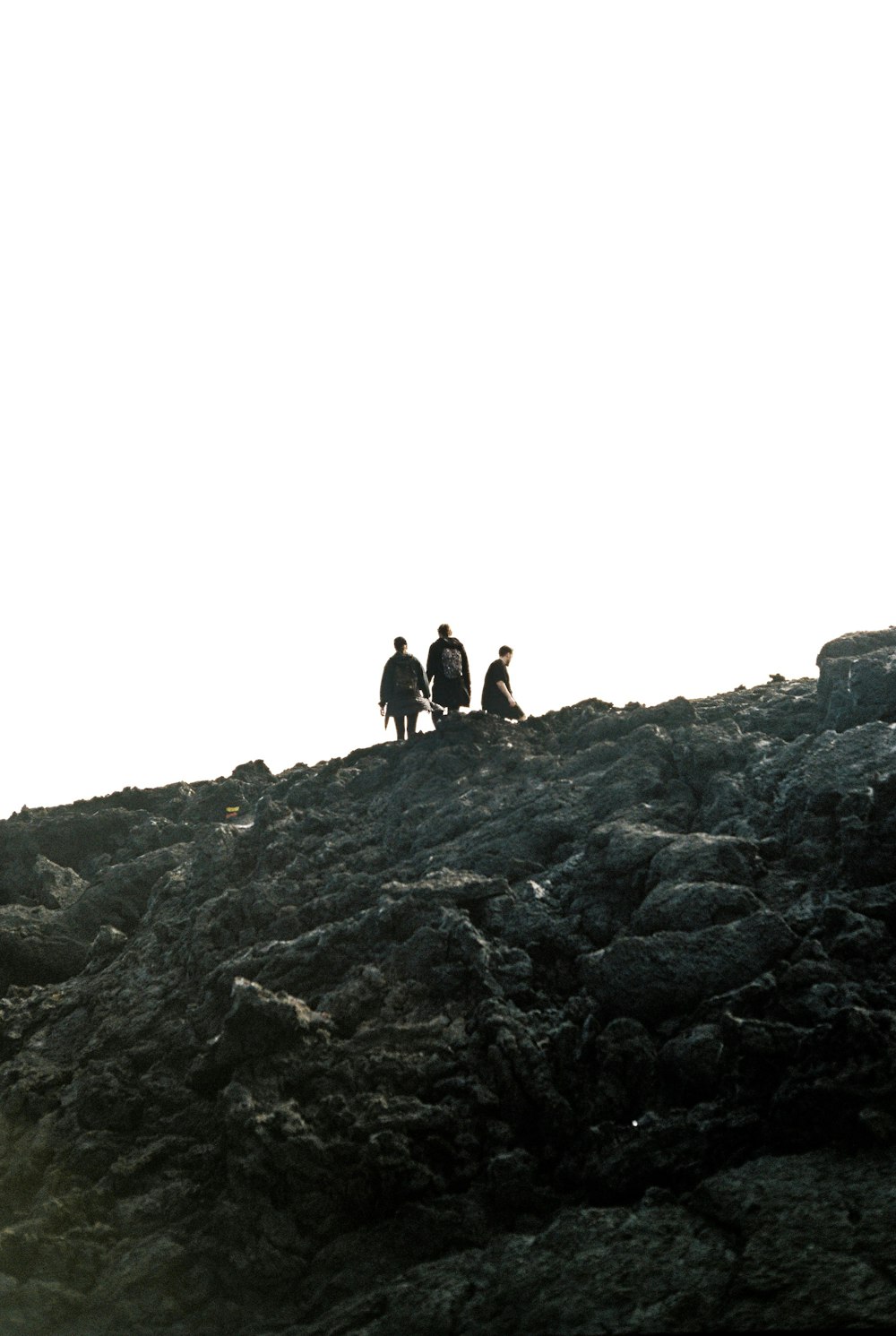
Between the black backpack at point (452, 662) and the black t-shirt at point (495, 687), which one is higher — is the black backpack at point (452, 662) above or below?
above

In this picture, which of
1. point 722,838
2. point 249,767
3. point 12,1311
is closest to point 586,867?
point 722,838

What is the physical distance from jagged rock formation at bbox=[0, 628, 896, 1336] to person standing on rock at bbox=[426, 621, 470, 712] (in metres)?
4.61

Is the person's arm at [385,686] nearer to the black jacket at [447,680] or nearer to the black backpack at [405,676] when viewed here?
the black backpack at [405,676]

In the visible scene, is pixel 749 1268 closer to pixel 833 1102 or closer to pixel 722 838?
pixel 833 1102

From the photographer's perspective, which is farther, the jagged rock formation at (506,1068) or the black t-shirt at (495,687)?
the black t-shirt at (495,687)

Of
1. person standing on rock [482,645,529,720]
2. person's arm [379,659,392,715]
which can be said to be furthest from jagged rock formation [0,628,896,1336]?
person's arm [379,659,392,715]

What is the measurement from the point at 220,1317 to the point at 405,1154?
2.76m

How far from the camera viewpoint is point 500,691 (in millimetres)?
27438

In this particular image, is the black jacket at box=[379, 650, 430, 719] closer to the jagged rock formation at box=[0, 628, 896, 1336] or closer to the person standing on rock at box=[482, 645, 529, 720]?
the person standing on rock at box=[482, 645, 529, 720]

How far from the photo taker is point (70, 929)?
961 inches

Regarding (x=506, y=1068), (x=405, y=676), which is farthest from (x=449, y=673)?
(x=506, y=1068)

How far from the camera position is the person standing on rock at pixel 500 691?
2742cm

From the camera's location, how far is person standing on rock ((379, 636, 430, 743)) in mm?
27484

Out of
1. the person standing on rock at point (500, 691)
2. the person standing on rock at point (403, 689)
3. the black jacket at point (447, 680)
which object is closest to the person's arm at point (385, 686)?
the person standing on rock at point (403, 689)
